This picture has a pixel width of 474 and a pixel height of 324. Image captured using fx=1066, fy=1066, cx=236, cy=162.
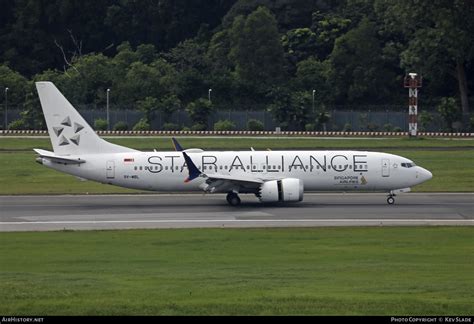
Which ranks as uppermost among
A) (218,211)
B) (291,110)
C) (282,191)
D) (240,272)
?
(291,110)

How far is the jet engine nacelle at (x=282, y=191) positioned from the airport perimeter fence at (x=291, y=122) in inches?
2389

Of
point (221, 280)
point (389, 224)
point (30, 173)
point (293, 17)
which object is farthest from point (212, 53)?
point (221, 280)

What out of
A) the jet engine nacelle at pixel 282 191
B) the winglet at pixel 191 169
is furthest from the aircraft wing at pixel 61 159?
the jet engine nacelle at pixel 282 191

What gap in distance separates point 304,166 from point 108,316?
31.6 metres

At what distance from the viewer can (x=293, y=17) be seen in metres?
132

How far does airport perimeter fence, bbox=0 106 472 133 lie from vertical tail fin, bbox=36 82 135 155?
58.3 m

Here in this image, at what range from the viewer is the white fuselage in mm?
Result: 50656

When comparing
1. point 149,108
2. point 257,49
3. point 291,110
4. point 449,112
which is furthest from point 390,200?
point 257,49

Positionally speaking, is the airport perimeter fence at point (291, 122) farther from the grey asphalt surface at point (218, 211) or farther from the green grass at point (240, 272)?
the green grass at point (240, 272)

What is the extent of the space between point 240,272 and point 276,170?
2287cm

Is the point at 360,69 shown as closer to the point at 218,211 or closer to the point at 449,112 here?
the point at 449,112

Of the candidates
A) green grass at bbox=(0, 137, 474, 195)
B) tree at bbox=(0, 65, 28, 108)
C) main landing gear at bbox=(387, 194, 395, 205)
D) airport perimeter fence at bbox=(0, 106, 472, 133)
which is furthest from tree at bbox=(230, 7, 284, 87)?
main landing gear at bbox=(387, 194, 395, 205)

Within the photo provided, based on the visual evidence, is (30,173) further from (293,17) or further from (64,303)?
(293,17)

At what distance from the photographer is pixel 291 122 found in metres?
112
